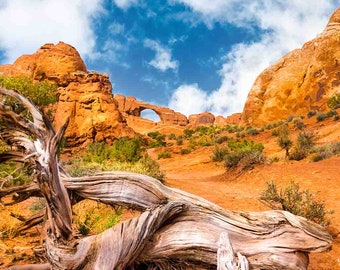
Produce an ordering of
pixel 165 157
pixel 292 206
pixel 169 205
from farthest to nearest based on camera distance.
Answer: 1. pixel 165 157
2. pixel 292 206
3. pixel 169 205

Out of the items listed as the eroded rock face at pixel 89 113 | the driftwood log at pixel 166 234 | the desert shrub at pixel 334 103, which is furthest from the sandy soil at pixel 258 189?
the desert shrub at pixel 334 103

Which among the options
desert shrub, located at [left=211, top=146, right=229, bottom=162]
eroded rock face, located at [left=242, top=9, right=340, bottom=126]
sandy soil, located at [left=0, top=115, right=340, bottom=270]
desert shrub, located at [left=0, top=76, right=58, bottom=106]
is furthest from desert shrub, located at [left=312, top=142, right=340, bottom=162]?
eroded rock face, located at [left=242, top=9, right=340, bottom=126]

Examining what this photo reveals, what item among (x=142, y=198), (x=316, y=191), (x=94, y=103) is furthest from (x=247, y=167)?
(x=94, y=103)

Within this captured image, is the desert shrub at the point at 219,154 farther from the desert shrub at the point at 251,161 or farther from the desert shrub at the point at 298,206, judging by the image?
the desert shrub at the point at 298,206

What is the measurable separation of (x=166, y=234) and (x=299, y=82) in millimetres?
40468

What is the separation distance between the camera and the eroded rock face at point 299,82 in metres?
Answer: 35.4

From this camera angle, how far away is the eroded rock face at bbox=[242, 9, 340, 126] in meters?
35.4

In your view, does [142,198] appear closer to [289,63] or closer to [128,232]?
[128,232]

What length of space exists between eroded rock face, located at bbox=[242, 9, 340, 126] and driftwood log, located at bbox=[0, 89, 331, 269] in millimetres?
33761

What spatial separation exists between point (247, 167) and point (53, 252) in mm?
11588

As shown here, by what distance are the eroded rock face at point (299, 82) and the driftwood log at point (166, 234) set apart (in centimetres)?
3376

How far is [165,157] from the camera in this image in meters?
27.9

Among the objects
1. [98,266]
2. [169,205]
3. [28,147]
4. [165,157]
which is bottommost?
[98,266]

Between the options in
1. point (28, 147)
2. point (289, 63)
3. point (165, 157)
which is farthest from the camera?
point (289, 63)
